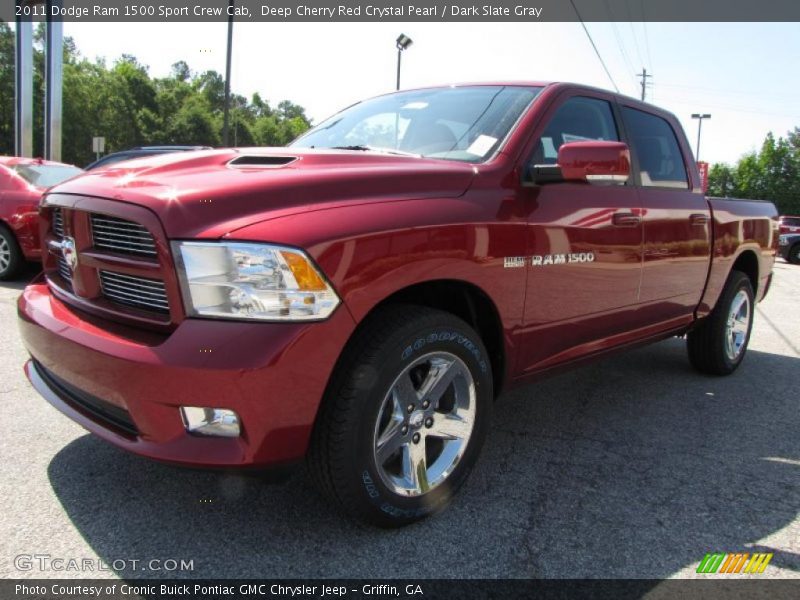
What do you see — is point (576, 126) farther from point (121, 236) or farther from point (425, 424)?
point (121, 236)

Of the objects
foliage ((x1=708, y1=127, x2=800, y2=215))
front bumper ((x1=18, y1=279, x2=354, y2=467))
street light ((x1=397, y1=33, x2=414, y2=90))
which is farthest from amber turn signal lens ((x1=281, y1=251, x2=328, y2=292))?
Result: foliage ((x1=708, y1=127, x2=800, y2=215))

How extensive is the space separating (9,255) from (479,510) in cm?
645

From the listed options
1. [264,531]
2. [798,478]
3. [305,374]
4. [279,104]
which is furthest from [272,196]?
[279,104]

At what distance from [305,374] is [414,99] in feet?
6.83

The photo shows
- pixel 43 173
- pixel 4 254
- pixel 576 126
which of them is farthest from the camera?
pixel 43 173

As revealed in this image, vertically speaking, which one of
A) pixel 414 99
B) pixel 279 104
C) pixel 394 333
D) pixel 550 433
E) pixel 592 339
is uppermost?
pixel 279 104

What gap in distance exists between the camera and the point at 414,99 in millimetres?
3533

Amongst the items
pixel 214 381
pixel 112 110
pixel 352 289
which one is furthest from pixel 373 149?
pixel 112 110

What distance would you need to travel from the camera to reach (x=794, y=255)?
19891mm

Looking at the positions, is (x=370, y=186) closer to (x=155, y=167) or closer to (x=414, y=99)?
(x=155, y=167)

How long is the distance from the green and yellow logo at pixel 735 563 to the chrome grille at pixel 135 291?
2059 mm

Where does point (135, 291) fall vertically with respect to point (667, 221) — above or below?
below

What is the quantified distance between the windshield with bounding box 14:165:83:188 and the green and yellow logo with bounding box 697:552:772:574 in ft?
22.5
